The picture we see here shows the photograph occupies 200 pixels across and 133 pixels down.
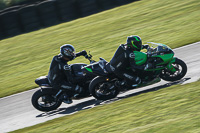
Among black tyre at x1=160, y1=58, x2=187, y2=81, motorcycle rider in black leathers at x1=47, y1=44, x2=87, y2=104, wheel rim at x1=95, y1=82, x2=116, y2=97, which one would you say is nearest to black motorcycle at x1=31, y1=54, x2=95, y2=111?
motorcycle rider in black leathers at x1=47, y1=44, x2=87, y2=104

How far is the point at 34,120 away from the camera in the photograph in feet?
29.8

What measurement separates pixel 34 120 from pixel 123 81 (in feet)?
8.82

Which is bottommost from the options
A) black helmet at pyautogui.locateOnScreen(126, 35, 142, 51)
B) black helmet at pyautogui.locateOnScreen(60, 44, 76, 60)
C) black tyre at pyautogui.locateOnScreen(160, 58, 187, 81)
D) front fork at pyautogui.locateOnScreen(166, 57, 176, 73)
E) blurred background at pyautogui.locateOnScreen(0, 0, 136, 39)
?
black tyre at pyautogui.locateOnScreen(160, 58, 187, 81)

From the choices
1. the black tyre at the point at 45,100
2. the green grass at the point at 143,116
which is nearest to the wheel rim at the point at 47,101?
the black tyre at the point at 45,100

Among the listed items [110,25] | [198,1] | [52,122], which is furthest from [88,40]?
[52,122]

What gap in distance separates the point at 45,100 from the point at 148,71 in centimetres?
305

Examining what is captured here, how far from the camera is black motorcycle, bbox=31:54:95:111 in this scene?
9.34 meters

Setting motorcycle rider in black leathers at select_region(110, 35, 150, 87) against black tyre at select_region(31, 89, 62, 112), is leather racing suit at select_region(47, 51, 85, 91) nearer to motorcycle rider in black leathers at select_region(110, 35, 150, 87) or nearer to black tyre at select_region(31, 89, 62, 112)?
black tyre at select_region(31, 89, 62, 112)

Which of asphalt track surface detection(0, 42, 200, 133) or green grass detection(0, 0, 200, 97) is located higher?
green grass detection(0, 0, 200, 97)

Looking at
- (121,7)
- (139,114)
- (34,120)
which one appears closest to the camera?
(139,114)

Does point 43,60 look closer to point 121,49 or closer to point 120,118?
point 121,49

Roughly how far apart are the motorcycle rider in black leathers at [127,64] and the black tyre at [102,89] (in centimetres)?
25

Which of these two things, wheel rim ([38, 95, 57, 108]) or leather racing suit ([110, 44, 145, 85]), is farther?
wheel rim ([38, 95, 57, 108])

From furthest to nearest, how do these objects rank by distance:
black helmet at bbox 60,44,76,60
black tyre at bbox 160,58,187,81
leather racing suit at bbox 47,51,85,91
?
leather racing suit at bbox 47,51,85,91 → black helmet at bbox 60,44,76,60 → black tyre at bbox 160,58,187,81
